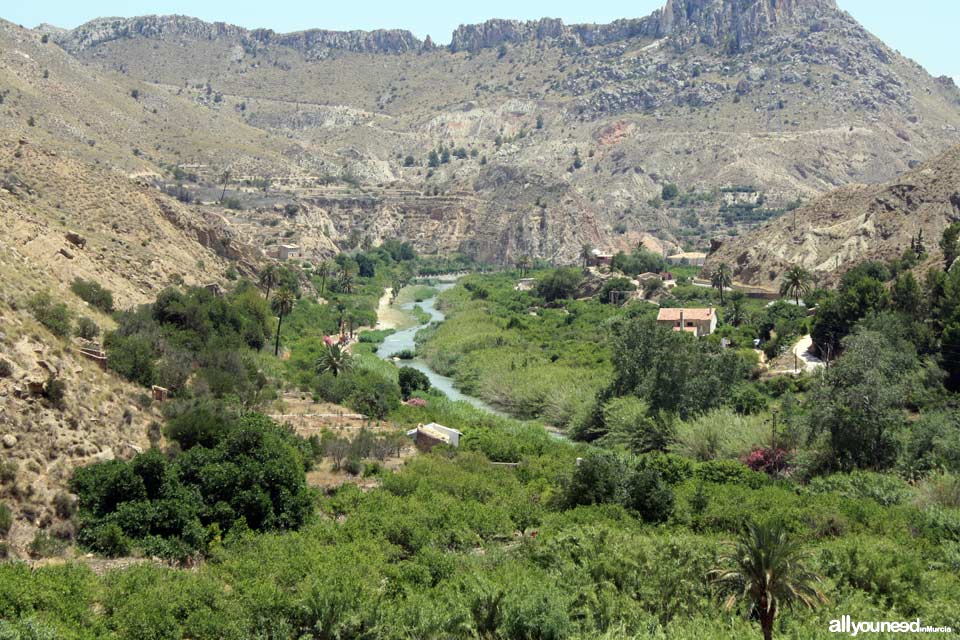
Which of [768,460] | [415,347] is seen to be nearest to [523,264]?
[415,347]

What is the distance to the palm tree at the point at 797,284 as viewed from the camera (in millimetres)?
77625

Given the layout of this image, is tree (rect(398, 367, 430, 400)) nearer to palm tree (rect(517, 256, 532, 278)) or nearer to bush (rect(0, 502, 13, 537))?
bush (rect(0, 502, 13, 537))

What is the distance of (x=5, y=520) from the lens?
1066 inches

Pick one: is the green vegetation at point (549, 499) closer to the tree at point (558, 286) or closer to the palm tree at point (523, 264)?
the tree at point (558, 286)

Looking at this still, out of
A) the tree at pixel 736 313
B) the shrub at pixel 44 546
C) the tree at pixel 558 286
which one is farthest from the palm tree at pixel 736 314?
the shrub at pixel 44 546

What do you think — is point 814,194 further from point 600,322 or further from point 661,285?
point 600,322

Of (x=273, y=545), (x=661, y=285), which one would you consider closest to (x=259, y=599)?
(x=273, y=545)

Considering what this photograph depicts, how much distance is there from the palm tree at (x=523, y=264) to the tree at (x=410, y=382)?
64.6 m

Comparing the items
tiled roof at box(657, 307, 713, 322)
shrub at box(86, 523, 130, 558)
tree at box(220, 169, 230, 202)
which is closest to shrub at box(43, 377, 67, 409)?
shrub at box(86, 523, 130, 558)

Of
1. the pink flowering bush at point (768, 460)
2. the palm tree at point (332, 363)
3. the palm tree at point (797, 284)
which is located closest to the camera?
the pink flowering bush at point (768, 460)

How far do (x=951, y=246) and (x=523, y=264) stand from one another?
233 ft

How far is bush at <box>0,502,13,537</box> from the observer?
88.5 feet

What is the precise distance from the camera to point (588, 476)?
3584 centimetres

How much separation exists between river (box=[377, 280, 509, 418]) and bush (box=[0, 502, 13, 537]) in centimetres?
3398
